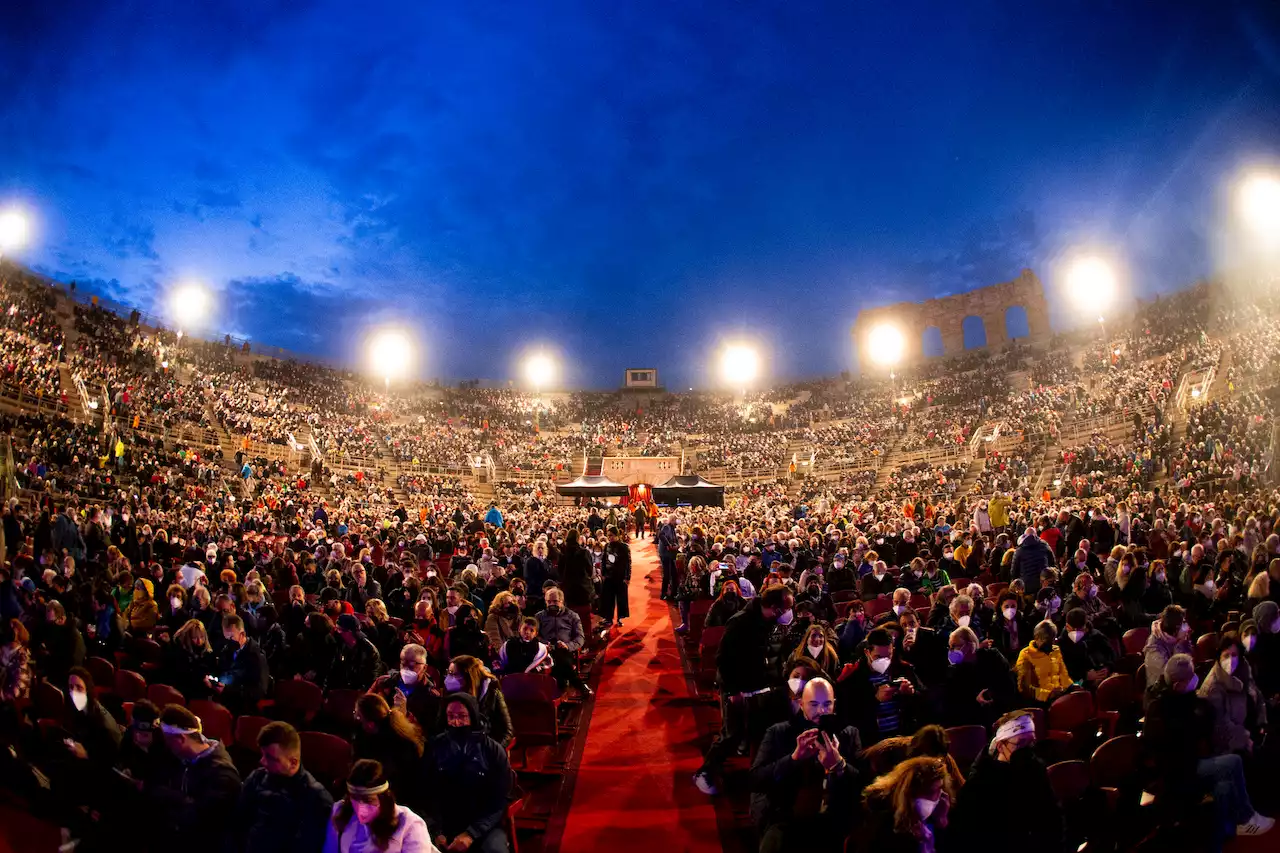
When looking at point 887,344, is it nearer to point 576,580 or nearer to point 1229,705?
point 576,580

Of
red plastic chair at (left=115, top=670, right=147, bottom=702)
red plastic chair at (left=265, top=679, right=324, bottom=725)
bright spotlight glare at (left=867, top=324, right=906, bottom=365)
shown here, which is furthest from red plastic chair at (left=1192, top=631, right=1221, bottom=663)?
bright spotlight glare at (left=867, top=324, right=906, bottom=365)

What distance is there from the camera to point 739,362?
61562 mm

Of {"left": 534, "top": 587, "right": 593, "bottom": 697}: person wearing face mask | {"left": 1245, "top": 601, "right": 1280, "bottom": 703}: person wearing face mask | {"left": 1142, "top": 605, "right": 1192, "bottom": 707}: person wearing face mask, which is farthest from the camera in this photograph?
{"left": 534, "top": 587, "right": 593, "bottom": 697}: person wearing face mask

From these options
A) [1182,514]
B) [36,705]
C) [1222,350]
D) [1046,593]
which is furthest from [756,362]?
[36,705]

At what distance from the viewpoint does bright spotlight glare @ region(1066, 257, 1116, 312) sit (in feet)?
151

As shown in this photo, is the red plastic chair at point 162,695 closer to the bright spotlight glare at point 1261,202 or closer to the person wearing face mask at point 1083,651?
the person wearing face mask at point 1083,651

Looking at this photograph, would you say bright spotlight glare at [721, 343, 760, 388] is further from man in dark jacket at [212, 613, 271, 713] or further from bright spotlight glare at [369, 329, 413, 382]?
man in dark jacket at [212, 613, 271, 713]

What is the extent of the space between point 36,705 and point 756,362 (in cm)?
5858

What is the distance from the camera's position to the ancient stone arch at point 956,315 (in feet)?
187

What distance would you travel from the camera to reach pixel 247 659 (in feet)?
21.6

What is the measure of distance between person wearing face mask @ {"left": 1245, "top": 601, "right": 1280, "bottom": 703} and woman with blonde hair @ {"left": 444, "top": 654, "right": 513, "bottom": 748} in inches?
249

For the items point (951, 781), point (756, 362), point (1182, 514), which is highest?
point (756, 362)

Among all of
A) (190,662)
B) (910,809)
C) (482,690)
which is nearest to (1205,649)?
(910,809)

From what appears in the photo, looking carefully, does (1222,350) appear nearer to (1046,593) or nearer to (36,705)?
(1046,593)
